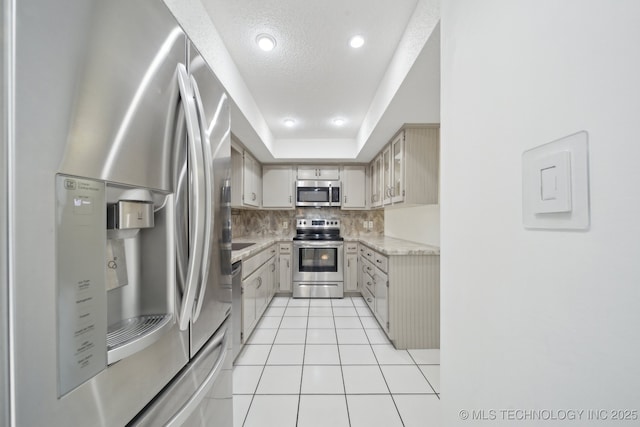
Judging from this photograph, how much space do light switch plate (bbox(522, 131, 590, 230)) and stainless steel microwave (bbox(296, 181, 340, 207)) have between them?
352cm

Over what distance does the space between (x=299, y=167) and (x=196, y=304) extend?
3426 millimetres

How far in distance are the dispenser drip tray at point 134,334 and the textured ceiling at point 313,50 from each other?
65.2 inches

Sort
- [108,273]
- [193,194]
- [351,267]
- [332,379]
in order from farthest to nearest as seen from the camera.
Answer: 1. [351,267]
2. [332,379]
3. [193,194]
4. [108,273]

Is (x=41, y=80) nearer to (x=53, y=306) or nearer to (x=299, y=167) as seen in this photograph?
(x=53, y=306)

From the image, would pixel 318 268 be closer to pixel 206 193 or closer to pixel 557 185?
pixel 206 193

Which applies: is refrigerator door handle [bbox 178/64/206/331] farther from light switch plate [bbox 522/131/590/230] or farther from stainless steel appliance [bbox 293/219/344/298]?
stainless steel appliance [bbox 293/219/344/298]

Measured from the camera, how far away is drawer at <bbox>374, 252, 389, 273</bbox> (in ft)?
7.97

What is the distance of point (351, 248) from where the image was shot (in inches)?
149

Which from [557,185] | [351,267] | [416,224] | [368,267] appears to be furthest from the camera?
[351,267]

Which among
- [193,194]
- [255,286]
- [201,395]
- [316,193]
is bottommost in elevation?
[255,286]

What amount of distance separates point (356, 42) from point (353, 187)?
252 centimetres

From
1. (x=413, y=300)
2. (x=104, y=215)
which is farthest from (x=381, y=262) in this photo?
(x=104, y=215)

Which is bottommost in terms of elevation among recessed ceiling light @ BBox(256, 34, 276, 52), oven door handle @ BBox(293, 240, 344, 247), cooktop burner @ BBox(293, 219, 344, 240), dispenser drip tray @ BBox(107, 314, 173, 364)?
oven door handle @ BBox(293, 240, 344, 247)

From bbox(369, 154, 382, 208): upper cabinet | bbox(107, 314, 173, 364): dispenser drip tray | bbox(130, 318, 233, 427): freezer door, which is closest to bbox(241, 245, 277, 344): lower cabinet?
bbox(130, 318, 233, 427): freezer door
